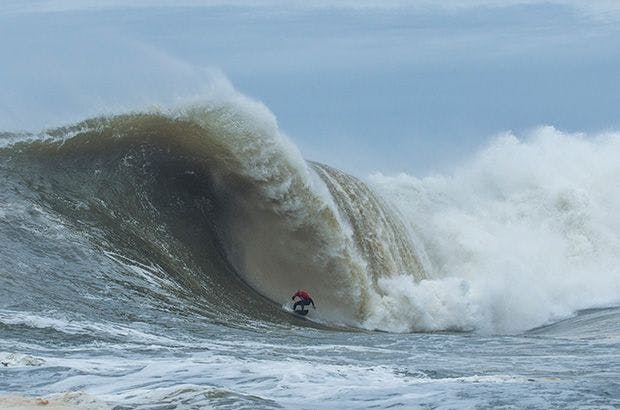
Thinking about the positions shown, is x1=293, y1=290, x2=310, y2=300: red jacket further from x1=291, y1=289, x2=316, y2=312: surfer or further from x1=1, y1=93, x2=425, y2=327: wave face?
x1=1, y1=93, x2=425, y2=327: wave face

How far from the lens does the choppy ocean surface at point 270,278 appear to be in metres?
9.75

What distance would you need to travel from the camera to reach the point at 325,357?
1190 centimetres

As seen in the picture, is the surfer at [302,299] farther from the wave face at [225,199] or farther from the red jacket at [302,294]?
the wave face at [225,199]

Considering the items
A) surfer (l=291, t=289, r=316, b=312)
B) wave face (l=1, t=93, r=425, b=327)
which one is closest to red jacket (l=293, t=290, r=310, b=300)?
surfer (l=291, t=289, r=316, b=312)

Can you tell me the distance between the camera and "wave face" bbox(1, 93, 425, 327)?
18.6m

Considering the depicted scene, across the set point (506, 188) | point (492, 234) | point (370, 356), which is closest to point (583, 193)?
point (506, 188)

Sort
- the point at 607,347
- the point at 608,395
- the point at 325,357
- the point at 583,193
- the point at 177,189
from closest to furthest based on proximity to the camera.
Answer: the point at 608,395, the point at 325,357, the point at 607,347, the point at 177,189, the point at 583,193

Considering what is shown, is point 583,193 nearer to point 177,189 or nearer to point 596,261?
point 596,261

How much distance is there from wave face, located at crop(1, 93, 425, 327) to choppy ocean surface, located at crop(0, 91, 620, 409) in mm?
40

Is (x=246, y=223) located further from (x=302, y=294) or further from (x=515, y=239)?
(x=515, y=239)

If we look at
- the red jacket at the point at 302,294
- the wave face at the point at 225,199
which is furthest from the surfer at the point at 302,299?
the wave face at the point at 225,199

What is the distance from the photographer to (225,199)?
2011cm

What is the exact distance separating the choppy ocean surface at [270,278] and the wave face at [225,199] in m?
0.04

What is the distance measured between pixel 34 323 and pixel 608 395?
6405 mm
